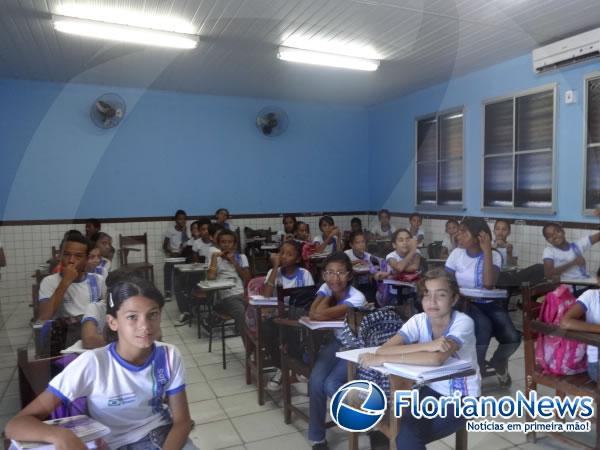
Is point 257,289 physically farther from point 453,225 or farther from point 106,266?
point 453,225

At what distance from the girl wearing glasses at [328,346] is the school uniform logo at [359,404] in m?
0.10

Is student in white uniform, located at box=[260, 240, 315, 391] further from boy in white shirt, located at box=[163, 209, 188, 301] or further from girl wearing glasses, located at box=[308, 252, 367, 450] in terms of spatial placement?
boy in white shirt, located at box=[163, 209, 188, 301]

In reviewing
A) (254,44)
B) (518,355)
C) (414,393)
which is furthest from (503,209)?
(414,393)

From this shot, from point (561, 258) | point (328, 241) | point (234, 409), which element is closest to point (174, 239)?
point (328, 241)

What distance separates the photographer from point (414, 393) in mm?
1757

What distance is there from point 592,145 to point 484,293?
233 cm

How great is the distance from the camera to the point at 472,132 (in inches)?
226

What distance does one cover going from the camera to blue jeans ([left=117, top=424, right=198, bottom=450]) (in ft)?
4.83

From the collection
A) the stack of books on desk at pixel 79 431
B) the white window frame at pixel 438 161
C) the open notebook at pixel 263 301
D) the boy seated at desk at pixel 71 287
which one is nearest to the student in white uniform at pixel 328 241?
the white window frame at pixel 438 161

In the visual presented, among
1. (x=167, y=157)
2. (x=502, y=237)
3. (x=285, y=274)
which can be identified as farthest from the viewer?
(x=167, y=157)

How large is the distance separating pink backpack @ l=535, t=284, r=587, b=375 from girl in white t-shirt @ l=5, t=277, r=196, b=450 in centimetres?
175

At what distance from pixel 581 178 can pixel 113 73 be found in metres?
5.28

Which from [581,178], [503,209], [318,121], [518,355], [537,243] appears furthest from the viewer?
[318,121]

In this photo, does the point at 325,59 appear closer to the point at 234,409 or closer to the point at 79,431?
the point at 234,409
